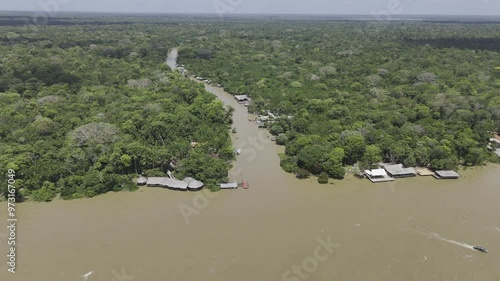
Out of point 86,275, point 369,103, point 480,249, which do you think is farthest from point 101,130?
point 369,103

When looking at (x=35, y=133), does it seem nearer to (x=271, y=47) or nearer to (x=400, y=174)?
(x=400, y=174)

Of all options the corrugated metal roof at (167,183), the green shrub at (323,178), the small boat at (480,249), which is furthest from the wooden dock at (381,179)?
the corrugated metal roof at (167,183)

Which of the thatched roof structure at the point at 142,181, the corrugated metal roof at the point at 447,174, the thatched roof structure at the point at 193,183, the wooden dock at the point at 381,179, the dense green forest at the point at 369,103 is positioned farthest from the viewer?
the dense green forest at the point at 369,103

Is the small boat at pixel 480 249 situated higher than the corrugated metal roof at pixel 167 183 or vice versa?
the corrugated metal roof at pixel 167 183

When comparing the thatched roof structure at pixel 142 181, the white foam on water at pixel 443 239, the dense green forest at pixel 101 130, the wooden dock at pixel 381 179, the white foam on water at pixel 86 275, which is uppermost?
the dense green forest at pixel 101 130

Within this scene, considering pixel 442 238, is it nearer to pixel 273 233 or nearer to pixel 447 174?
pixel 447 174

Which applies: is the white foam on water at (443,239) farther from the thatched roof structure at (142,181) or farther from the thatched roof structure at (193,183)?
the thatched roof structure at (142,181)

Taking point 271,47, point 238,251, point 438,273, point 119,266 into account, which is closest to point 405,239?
point 438,273
